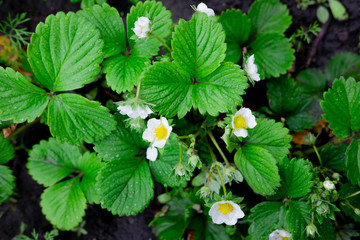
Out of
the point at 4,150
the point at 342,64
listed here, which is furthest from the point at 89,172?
the point at 342,64

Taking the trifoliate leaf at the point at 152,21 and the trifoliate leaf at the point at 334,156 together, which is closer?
the trifoliate leaf at the point at 152,21

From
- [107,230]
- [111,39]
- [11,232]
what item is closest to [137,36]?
[111,39]

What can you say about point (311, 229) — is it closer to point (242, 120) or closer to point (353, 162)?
point (353, 162)

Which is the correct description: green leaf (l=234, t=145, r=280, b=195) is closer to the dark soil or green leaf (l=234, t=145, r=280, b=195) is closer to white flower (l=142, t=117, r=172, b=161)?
white flower (l=142, t=117, r=172, b=161)

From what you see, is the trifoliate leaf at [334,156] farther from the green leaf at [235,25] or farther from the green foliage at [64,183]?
the green foliage at [64,183]

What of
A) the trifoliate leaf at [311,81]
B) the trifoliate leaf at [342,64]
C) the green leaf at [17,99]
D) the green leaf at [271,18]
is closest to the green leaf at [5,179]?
the green leaf at [17,99]

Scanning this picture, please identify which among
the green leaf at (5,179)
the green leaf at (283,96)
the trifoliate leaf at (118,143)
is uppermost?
the trifoliate leaf at (118,143)
